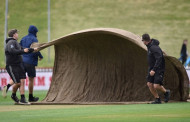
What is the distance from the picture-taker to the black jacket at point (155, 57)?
15.7 m

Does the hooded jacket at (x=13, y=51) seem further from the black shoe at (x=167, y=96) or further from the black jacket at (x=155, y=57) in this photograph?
the black shoe at (x=167, y=96)

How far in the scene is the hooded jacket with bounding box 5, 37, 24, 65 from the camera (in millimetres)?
16047

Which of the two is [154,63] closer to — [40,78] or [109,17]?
[40,78]

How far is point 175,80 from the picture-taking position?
1755cm

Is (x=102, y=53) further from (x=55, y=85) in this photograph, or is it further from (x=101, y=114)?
(x=101, y=114)

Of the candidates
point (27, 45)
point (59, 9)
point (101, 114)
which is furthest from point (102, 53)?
point (59, 9)

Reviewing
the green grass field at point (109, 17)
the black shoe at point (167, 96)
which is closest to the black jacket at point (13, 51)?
the black shoe at point (167, 96)

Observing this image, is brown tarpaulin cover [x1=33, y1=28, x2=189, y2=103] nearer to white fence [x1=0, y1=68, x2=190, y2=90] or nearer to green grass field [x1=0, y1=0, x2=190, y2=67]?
white fence [x1=0, y1=68, x2=190, y2=90]

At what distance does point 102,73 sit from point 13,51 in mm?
3023

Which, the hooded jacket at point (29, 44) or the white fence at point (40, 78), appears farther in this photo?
the white fence at point (40, 78)

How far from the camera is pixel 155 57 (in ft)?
51.7

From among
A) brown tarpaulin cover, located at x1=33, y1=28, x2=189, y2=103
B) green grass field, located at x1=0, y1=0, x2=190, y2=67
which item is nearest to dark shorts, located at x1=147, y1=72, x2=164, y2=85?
brown tarpaulin cover, located at x1=33, y1=28, x2=189, y2=103

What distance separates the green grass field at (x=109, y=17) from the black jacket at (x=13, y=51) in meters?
38.1

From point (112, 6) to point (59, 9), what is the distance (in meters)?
5.44
